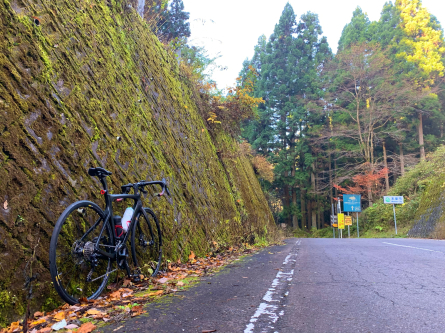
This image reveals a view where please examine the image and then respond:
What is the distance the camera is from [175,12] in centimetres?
2748

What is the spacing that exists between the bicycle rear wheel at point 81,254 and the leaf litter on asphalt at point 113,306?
5.4 inches

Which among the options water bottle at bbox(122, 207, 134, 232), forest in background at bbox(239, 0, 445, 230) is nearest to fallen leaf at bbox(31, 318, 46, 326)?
water bottle at bbox(122, 207, 134, 232)

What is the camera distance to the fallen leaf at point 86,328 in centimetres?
238

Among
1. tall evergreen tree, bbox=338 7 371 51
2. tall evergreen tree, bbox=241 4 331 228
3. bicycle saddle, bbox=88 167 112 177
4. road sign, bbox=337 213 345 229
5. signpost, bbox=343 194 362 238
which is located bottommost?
road sign, bbox=337 213 345 229

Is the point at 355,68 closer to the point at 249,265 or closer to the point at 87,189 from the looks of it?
the point at 249,265

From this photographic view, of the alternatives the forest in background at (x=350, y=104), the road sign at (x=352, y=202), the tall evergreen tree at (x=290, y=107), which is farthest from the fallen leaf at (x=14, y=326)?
the tall evergreen tree at (x=290, y=107)

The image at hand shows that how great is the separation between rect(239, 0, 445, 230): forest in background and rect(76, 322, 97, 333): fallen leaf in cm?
2456

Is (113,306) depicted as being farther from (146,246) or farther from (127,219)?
(146,246)

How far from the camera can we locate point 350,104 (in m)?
34.7

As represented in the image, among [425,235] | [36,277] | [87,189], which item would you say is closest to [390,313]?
[36,277]

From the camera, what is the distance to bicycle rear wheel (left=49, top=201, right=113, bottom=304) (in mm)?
2932

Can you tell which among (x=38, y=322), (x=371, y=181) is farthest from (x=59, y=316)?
(x=371, y=181)

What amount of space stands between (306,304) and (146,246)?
2297 mm

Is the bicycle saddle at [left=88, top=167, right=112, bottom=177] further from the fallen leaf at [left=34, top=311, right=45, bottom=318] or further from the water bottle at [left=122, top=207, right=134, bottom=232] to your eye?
the fallen leaf at [left=34, top=311, right=45, bottom=318]
